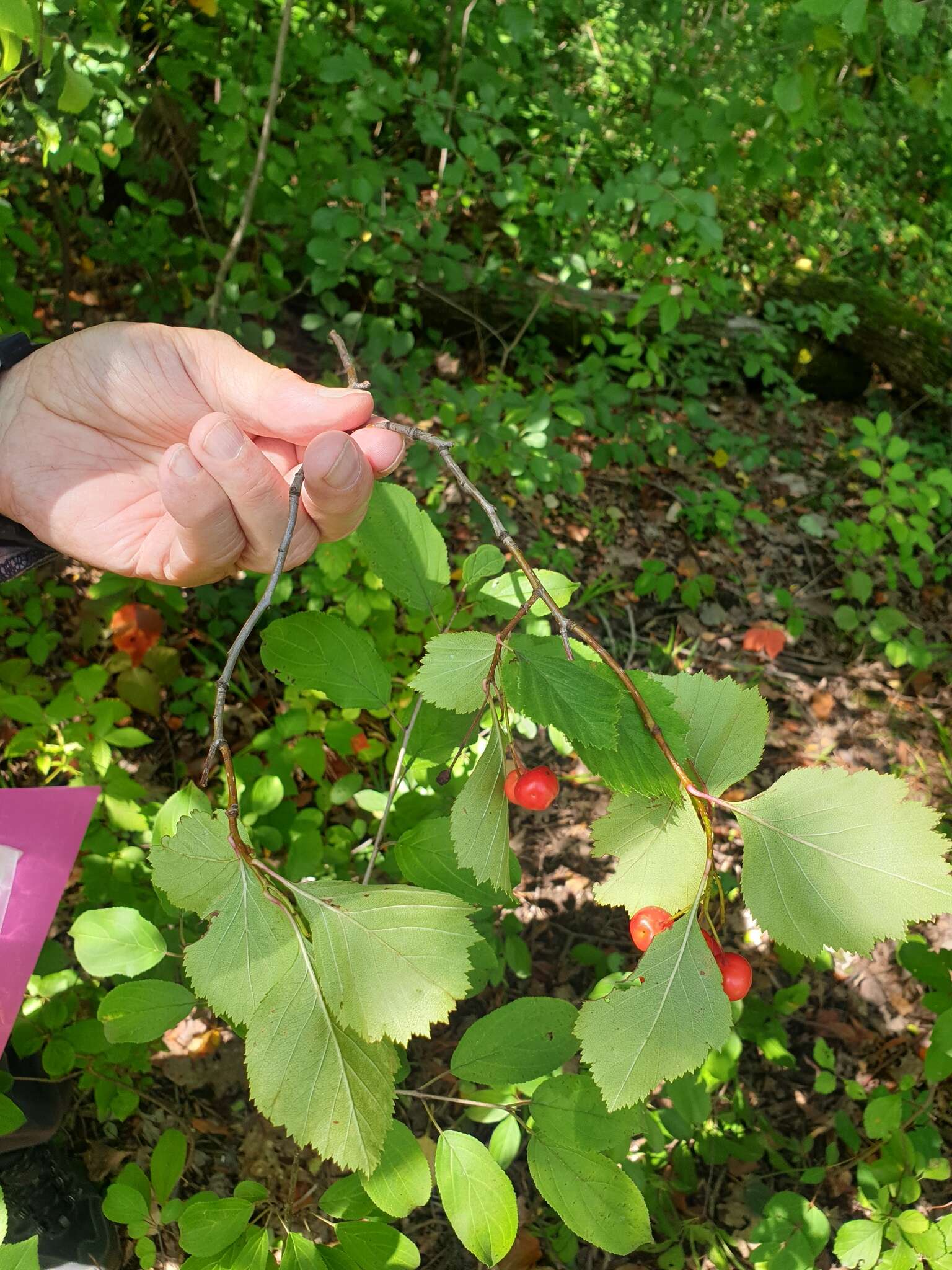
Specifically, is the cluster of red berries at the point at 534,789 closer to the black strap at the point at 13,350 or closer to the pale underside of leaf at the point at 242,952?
the pale underside of leaf at the point at 242,952

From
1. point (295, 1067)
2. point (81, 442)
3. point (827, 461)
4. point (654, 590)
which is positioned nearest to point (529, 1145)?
point (295, 1067)

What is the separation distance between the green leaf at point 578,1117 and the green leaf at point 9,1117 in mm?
768

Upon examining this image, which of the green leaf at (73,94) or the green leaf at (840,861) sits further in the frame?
the green leaf at (73,94)

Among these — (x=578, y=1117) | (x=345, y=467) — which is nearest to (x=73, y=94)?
(x=345, y=467)

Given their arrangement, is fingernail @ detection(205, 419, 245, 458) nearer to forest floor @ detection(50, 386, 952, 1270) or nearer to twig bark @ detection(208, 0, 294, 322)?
forest floor @ detection(50, 386, 952, 1270)

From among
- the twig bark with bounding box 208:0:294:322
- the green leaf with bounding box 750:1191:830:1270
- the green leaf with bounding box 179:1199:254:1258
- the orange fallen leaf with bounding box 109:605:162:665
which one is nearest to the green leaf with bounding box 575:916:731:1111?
the green leaf with bounding box 179:1199:254:1258

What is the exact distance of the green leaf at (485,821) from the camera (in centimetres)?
92

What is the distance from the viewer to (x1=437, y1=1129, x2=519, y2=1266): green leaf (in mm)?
1057

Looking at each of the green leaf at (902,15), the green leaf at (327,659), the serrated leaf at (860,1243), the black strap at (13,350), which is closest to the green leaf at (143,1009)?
the green leaf at (327,659)

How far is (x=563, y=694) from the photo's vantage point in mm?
850

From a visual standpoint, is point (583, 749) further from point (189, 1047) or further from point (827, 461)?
point (827, 461)

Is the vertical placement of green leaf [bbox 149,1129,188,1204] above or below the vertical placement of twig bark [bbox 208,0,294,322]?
below

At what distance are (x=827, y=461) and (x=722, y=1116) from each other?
3.51 m

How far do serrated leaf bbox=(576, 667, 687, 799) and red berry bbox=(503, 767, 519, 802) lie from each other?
0.53 feet
